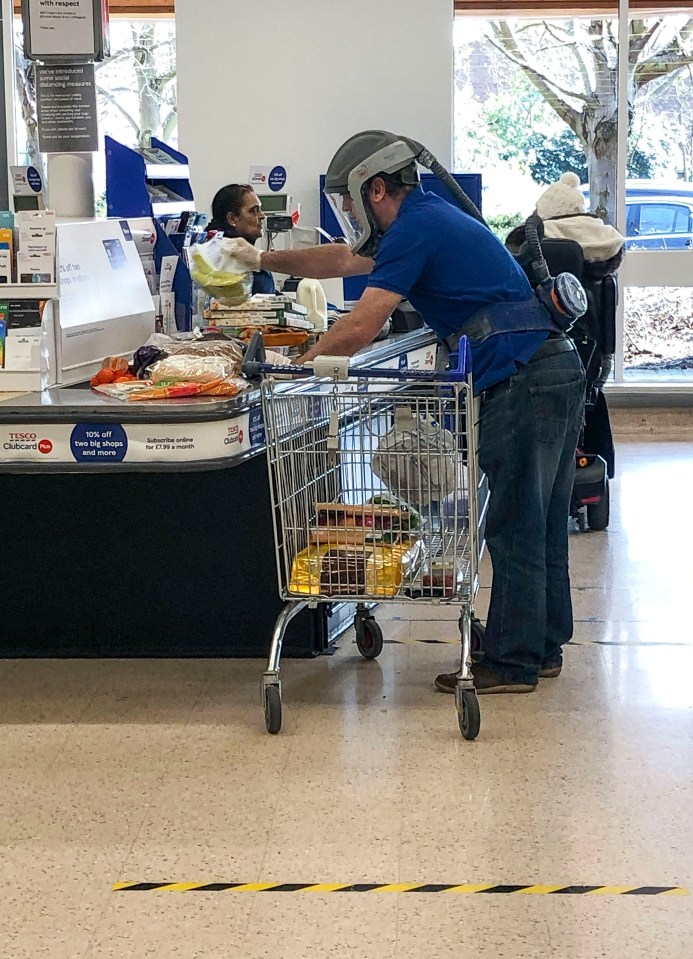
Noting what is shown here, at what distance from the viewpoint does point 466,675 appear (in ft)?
11.0

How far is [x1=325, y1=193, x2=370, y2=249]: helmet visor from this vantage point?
349cm

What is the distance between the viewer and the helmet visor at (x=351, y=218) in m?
3.49

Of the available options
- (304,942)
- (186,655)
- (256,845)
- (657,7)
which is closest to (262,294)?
(186,655)

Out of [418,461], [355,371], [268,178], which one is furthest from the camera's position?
[268,178]

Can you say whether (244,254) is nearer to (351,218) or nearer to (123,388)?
(351,218)

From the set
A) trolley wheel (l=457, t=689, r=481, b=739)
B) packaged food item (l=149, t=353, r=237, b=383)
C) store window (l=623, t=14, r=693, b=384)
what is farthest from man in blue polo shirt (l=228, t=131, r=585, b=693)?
store window (l=623, t=14, r=693, b=384)

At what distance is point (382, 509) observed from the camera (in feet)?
11.3

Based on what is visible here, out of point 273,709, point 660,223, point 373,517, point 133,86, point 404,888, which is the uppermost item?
point 133,86

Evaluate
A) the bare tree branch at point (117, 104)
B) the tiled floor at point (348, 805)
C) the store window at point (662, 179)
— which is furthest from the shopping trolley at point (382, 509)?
the bare tree branch at point (117, 104)

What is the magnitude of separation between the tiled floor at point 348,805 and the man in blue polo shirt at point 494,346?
0.32 m

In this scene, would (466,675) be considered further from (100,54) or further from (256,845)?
(100,54)

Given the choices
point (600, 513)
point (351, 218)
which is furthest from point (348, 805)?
point (600, 513)

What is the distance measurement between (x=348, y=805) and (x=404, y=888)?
0.42m

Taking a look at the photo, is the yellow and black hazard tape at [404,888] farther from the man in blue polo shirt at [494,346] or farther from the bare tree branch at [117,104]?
the bare tree branch at [117,104]
